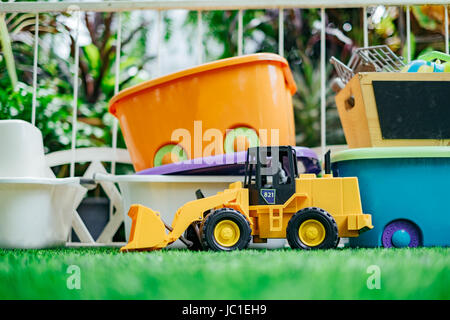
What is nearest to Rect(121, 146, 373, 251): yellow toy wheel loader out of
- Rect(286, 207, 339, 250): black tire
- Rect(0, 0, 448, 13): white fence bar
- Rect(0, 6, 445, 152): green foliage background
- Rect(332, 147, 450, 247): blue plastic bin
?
Rect(286, 207, 339, 250): black tire

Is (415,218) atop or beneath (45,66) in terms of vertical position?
beneath

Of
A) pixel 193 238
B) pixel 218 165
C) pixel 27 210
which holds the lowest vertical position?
pixel 193 238

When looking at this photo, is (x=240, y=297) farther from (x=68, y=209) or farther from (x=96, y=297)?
(x=68, y=209)

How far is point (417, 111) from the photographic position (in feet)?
5.10

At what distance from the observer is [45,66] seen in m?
5.00

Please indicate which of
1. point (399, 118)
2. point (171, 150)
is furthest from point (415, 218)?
point (171, 150)

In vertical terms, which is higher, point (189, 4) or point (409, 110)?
point (189, 4)

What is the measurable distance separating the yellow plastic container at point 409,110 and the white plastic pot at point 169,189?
1.76 ft

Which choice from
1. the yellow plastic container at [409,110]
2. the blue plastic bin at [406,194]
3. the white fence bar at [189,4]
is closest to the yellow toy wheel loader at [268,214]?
the blue plastic bin at [406,194]

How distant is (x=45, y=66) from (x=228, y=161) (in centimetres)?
411

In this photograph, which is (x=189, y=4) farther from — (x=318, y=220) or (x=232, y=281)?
(x=232, y=281)

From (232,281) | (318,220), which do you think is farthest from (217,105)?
(232,281)

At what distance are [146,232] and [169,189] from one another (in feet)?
1.14

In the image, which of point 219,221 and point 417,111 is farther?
point 417,111
